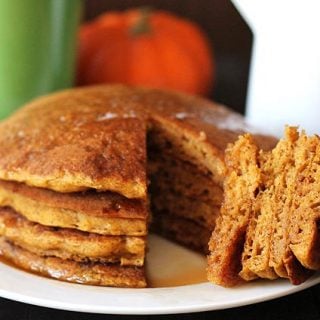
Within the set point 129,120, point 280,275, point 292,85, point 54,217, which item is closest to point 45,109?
point 129,120

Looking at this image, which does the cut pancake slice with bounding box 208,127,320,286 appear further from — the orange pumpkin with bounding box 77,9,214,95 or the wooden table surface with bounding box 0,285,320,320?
the orange pumpkin with bounding box 77,9,214,95

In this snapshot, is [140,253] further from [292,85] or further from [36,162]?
[292,85]

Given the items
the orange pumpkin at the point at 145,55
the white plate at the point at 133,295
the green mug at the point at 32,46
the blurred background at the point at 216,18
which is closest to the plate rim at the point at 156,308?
the white plate at the point at 133,295

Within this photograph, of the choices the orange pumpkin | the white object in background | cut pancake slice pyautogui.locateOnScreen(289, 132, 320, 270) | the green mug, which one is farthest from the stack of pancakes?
the orange pumpkin

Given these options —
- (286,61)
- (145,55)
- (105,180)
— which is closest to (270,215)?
(105,180)

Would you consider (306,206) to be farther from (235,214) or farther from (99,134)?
(99,134)

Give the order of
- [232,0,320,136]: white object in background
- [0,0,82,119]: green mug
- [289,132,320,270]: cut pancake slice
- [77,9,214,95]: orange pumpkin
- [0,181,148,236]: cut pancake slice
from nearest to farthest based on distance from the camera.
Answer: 1. [289,132,320,270]: cut pancake slice
2. [0,181,148,236]: cut pancake slice
3. [232,0,320,136]: white object in background
4. [0,0,82,119]: green mug
5. [77,9,214,95]: orange pumpkin

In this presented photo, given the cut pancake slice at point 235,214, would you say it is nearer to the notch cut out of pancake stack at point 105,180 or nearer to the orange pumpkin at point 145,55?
the notch cut out of pancake stack at point 105,180

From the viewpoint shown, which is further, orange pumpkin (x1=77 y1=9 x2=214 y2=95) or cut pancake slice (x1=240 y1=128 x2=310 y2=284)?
orange pumpkin (x1=77 y1=9 x2=214 y2=95)
